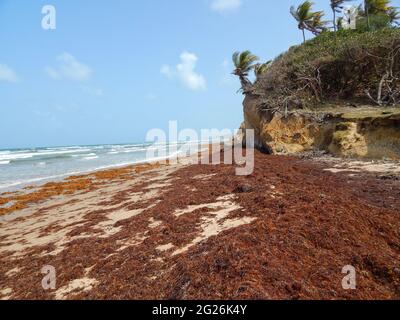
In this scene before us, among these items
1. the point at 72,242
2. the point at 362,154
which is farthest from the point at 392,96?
the point at 72,242

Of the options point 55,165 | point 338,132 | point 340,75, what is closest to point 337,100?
point 340,75

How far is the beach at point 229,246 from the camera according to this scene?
2891mm

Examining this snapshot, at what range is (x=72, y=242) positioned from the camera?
5.32m

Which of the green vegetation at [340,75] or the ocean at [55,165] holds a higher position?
the green vegetation at [340,75]

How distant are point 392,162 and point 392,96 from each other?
5.52m

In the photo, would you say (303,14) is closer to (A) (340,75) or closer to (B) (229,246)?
(A) (340,75)

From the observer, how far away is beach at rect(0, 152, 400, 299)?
289cm


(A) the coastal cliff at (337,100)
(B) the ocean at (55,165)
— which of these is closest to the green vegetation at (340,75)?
(A) the coastal cliff at (337,100)

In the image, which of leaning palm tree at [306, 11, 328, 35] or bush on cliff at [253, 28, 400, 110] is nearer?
bush on cliff at [253, 28, 400, 110]

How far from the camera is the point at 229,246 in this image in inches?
139

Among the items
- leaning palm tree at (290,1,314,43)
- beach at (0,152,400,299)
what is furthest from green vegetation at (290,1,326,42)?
beach at (0,152,400,299)

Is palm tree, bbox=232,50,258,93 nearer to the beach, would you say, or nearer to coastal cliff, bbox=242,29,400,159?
coastal cliff, bbox=242,29,400,159

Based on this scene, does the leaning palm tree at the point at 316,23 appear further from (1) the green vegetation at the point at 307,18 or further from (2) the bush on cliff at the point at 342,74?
(2) the bush on cliff at the point at 342,74
